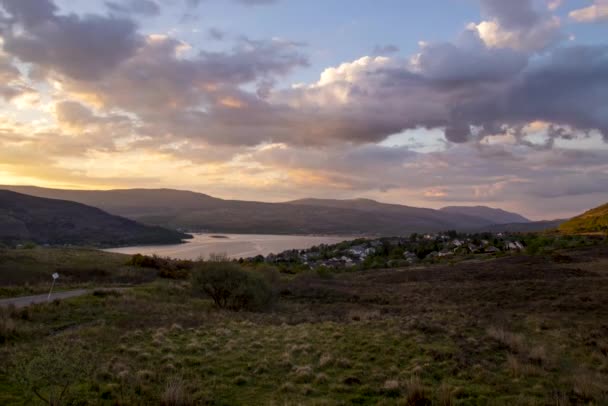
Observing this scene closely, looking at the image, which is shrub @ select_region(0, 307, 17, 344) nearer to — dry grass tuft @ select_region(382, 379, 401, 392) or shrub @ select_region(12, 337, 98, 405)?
shrub @ select_region(12, 337, 98, 405)

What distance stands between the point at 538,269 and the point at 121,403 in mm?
44246

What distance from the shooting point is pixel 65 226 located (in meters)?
131

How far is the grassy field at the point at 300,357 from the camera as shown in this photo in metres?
7.67

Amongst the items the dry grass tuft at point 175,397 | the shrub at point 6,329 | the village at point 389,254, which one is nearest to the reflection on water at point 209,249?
the village at point 389,254

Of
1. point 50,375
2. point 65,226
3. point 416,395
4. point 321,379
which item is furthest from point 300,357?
point 65,226

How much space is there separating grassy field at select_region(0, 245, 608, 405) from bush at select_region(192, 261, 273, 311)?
4737mm

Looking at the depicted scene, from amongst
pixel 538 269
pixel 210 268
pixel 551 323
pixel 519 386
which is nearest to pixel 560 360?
pixel 519 386

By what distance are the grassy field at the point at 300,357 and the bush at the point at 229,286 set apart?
474cm

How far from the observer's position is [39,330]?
1415 cm

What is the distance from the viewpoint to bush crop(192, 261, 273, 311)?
1052 inches

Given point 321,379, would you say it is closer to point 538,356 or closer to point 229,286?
point 538,356

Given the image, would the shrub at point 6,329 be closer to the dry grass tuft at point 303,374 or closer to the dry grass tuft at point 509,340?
the dry grass tuft at point 303,374

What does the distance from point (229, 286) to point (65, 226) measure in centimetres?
12464

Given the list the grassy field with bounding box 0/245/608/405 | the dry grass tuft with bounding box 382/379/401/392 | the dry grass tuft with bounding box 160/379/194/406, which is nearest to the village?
the grassy field with bounding box 0/245/608/405
